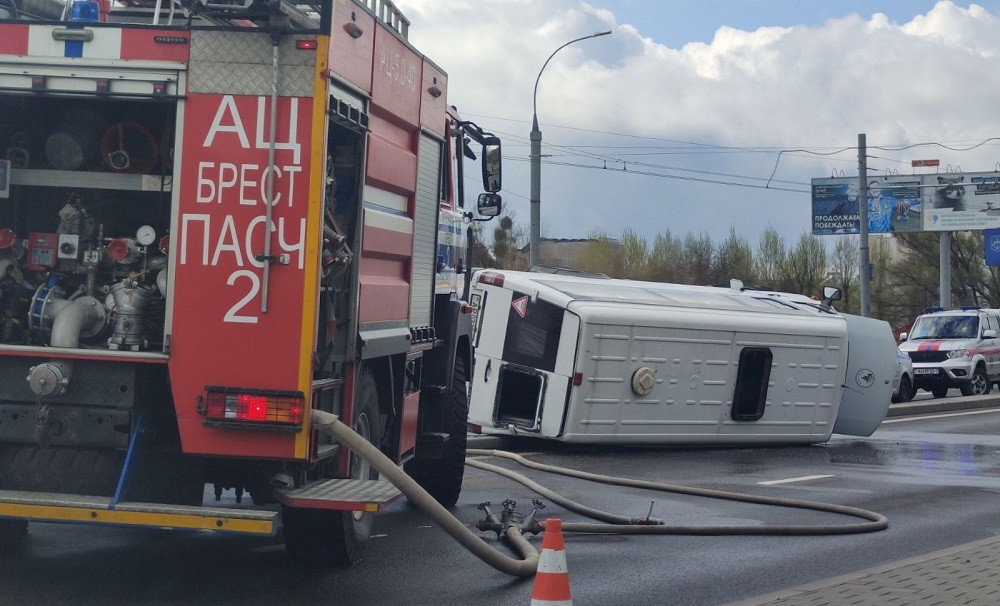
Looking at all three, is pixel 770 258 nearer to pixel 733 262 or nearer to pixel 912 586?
pixel 733 262

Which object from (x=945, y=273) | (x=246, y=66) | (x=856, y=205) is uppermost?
(x=856, y=205)

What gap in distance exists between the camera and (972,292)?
68.6 m

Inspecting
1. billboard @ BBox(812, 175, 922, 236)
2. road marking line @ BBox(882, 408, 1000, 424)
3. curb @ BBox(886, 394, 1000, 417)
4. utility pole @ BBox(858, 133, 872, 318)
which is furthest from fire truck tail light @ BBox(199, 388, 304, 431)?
billboard @ BBox(812, 175, 922, 236)

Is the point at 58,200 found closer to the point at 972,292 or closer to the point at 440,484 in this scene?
the point at 440,484

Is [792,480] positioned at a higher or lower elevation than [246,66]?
lower

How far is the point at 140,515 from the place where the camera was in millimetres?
5930

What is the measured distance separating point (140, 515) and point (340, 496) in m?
1.00

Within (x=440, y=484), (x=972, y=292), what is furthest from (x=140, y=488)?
(x=972, y=292)

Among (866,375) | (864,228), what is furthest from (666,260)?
(866,375)

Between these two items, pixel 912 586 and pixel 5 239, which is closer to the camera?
pixel 5 239

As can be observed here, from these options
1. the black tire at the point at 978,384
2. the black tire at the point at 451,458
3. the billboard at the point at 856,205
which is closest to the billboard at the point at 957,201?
the billboard at the point at 856,205

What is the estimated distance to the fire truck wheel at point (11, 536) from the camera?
7324 millimetres

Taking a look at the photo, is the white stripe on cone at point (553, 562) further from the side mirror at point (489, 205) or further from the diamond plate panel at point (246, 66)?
the side mirror at point (489, 205)

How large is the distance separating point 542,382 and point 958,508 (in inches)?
200
